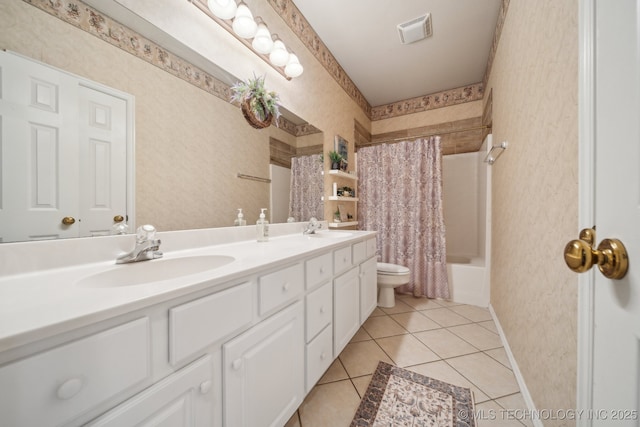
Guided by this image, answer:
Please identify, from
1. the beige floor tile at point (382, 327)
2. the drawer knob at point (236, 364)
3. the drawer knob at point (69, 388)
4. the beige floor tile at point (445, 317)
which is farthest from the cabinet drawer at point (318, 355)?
the beige floor tile at point (445, 317)

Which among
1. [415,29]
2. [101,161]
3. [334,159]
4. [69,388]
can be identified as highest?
[415,29]

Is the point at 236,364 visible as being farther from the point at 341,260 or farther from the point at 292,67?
the point at 292,67

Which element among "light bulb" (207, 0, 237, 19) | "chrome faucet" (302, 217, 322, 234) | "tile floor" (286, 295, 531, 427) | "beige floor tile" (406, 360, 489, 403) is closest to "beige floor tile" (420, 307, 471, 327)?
"tile floor" (286, 295, 531, 427)

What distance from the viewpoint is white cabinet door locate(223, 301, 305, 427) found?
26.9 inches

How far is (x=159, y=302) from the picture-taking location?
505 mm

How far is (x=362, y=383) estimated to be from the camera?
50.8 inches

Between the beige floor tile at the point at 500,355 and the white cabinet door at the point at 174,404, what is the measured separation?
1.73m

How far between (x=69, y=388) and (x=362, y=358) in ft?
4.86

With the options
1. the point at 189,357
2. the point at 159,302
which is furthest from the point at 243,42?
the point at 189,357

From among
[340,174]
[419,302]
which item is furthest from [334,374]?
[340,174]

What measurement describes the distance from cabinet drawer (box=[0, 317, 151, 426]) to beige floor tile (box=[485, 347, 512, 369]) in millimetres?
1912

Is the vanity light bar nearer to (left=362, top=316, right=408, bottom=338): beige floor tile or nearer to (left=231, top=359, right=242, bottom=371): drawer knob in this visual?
(left=231, top=359, right=242, bottom=371): drawer knob

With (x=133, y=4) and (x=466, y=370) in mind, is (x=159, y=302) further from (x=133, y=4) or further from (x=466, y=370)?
(x=466, y=370)

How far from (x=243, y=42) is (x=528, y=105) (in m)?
1.58
